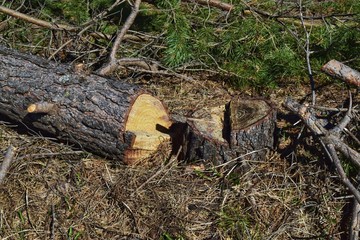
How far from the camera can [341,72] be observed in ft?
12.0

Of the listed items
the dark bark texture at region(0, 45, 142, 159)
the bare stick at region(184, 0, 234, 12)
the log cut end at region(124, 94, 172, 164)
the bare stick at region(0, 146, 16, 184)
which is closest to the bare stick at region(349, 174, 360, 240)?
the log cut end at region(124, 94, 172, 164)

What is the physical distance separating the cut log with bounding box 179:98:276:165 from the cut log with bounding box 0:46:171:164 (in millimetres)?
248

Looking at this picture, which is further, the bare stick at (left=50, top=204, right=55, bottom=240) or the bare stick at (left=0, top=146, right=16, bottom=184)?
the bare stick at (left=0, top=146, right=16, bottom=184)

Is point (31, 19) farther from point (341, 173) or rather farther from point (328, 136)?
point (341, 173)

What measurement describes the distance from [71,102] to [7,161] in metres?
0.52

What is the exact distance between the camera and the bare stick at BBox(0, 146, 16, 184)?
138 inches

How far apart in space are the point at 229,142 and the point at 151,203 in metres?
0.56

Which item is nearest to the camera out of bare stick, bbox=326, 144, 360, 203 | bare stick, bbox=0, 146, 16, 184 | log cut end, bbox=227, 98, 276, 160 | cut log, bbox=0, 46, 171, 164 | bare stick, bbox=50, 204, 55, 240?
bare stick, bbox=326, 144, 360, 203

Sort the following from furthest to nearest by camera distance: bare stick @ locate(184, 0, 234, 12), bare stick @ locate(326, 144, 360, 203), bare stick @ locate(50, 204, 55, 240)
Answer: bare stick @ locate(184, 0, 234, 12), bare stick @ locate(50, 204, 55, 240), bare stick @ locate(326, 144, 360, 203)

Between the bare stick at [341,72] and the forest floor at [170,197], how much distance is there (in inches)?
14.8

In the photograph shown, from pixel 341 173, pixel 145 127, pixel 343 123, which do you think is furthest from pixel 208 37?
pixel 341 173

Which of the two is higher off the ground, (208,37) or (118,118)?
(208,37)

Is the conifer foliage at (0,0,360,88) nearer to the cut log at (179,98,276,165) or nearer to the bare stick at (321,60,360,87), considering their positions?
the bare stick at (321,60,360,87)

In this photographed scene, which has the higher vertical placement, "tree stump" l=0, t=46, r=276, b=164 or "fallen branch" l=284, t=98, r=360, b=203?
"fallen branch" l=284, t=98, r=360, b=203
